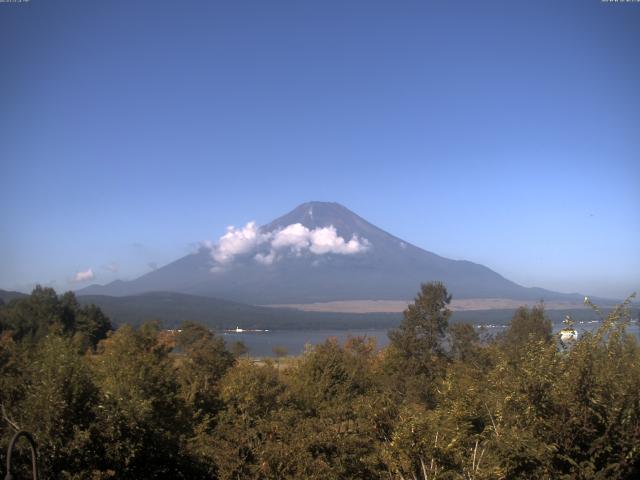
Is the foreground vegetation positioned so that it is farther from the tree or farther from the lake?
the lake

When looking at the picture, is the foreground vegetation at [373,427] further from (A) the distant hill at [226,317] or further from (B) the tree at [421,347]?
(A) the distant hill at [226,317]

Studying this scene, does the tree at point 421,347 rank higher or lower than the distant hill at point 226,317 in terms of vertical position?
higher

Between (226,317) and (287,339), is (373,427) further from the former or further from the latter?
(226,317)

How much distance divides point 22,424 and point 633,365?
1166cm

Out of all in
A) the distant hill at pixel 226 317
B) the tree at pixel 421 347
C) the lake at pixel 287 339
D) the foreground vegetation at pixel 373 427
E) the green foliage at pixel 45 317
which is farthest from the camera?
the distant hill at pixel 226 317

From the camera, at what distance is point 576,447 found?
950 centimetres

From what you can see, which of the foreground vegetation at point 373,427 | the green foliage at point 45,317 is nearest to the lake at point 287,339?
the green foliage at point 45,317

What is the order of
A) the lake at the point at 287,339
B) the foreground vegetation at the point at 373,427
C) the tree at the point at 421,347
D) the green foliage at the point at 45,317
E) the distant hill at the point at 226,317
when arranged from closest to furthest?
the foreground vegetation at the point at 373,427 → the tree at the point at 421,347 → the green foliage at the point at 45,317 → the lake at the point at 287,339 → the distant hill at the point at 226,317

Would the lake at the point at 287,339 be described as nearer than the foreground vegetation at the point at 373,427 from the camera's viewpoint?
No

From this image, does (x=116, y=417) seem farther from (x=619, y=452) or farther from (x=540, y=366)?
(x=619, y=452)

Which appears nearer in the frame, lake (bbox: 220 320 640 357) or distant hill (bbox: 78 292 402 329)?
lake (bbox: 220 320 640 357)

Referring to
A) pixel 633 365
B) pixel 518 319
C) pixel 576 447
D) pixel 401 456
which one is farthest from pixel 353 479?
pixel 518 319

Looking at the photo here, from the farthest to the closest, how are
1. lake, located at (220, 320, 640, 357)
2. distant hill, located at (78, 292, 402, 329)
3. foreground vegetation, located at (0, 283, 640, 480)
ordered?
distant hill, located at (78, 292, 402, 329)
lake, located at (220, 320, 640, 357)
foreground vegetation, located at (0, 283, 640, 480)

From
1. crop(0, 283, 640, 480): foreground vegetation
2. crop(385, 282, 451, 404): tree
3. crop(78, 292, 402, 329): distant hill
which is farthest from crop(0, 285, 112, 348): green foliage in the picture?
crop(78, 292, 402, 329): distant hill
